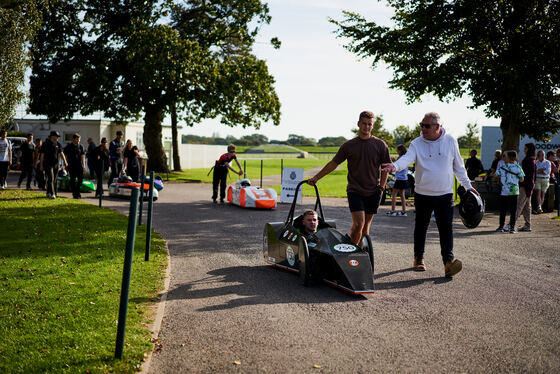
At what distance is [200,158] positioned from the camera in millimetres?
50531

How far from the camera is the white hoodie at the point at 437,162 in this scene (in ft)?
23.2

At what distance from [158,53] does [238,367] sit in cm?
2571

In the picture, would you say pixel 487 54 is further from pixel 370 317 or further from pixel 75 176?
pixel 370 317

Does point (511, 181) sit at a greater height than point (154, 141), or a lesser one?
lesser

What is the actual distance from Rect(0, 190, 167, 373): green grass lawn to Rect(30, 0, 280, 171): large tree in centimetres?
1933

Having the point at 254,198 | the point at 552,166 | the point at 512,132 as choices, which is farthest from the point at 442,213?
the point at 512,132

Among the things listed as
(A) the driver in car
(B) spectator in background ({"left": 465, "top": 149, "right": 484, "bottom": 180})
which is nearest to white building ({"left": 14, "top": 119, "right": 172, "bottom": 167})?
(B) spectator in background ({"left": 465, "top": 149, "right": 484, "bottom": 180})

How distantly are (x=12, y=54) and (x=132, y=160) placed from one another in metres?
8.31

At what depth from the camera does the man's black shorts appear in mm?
6973

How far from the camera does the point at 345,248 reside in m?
6.32

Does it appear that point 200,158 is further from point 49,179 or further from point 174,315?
point 174,315

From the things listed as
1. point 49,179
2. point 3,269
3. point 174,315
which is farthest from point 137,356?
point 49,179

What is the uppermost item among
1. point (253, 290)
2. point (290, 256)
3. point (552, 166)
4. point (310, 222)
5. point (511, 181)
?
point (552, 166)

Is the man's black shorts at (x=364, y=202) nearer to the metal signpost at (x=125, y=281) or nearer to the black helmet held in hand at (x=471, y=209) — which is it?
the black helmet held in hand at (x=471, y=209)
